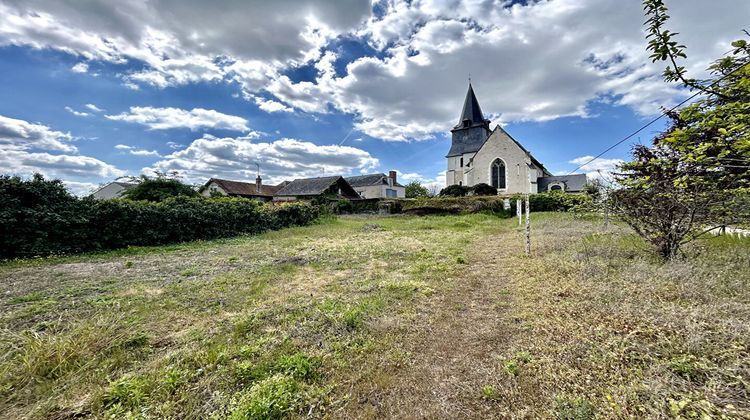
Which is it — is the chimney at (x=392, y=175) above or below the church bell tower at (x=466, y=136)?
below

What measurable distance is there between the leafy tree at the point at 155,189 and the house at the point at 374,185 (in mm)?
25873

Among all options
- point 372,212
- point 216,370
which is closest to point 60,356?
point 216,370

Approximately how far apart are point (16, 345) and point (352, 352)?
11.5 ft

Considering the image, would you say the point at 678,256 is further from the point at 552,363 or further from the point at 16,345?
the point at 16,345

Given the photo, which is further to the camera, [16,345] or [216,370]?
[16,345]

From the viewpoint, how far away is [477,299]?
4.55 meters

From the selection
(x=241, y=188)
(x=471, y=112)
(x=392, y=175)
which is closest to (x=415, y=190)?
(x=392, y=175)

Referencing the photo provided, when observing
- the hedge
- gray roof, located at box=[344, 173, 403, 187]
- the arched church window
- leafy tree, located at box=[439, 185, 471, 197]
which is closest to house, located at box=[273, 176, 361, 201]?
gray roof, located at box=[344, 173, 403, 187]

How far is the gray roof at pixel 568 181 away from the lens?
31306mm

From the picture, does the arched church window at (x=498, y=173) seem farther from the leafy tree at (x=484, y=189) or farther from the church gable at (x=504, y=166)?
the leafy tree at (x=484, y=189)

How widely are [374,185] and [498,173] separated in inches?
680

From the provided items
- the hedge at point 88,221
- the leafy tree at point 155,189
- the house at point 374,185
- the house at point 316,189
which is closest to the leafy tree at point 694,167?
the hedge at point 88,221

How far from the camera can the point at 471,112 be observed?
134ft

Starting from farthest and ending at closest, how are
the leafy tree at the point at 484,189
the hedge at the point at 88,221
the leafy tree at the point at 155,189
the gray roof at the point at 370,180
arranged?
the gray roof at the point at 370,180 < the leafy tree at the point at 484,189 < the leafy tree at the point at 155,189 < the hedge at the point at 88,221
